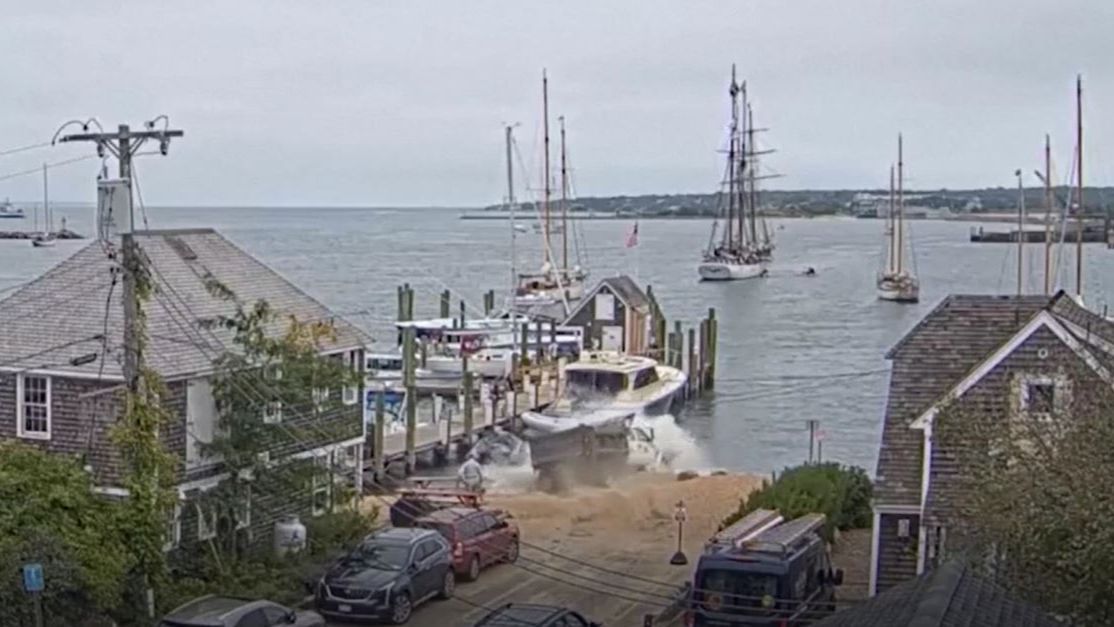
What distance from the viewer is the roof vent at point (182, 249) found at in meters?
29.3

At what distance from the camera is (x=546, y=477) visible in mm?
47312

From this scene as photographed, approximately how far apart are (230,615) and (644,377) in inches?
1688

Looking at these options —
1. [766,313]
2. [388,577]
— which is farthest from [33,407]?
[766,313]

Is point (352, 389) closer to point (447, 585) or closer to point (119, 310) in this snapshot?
point (119, 310)

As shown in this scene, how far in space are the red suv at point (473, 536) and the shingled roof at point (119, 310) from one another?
4.20 meters

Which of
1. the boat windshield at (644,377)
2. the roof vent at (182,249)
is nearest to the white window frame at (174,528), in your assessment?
the roof vent at (182,249)

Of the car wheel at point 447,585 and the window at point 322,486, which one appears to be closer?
the car wheel at point 447,585

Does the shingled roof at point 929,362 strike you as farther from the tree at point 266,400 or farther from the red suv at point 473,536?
the tree at point 266,400

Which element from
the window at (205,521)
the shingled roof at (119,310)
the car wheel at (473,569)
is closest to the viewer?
the shingled roof at (119,310)

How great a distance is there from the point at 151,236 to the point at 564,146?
7113cm

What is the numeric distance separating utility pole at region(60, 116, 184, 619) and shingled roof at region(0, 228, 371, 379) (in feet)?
8.92

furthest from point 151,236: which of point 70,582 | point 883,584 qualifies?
point 883,584

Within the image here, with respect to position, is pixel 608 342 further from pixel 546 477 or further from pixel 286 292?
pixel 286 292

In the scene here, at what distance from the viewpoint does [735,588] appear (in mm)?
22156
